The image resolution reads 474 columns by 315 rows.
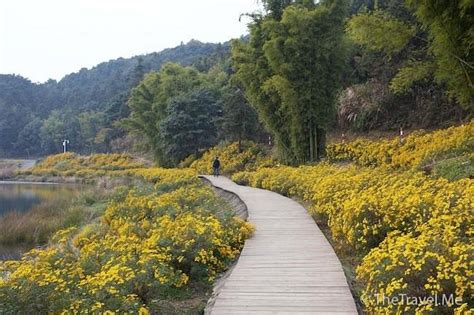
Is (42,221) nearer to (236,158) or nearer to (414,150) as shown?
(414,150)

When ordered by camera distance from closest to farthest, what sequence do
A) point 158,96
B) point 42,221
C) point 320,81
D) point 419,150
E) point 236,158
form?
1. point 419,150
2. point 42,221
3. point 320,81
4. point 236,158
5. point 158,96

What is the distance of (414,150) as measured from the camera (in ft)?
39.5

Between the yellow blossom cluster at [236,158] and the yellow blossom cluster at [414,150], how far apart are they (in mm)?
5818

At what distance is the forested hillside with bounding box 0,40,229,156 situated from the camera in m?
72.3

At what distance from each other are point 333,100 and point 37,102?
109560 millimetres

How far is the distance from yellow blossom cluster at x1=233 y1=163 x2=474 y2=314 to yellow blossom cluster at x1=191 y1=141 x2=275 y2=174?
15561 mm

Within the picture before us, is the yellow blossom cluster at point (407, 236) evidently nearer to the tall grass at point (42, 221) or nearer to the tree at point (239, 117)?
the tall grass at point (42, 221)

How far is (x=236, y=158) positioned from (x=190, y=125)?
715 cm

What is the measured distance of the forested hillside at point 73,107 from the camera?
72312mm

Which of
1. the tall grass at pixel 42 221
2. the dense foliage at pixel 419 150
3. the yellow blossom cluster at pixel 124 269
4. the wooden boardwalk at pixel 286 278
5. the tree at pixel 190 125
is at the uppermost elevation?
the tree at pixel 190 125

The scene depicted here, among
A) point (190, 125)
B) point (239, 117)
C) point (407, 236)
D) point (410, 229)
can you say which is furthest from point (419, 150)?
point (190, 125)

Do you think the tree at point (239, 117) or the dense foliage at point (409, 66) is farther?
the tree at point (239, 117)

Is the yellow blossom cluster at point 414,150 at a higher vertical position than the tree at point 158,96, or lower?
lower

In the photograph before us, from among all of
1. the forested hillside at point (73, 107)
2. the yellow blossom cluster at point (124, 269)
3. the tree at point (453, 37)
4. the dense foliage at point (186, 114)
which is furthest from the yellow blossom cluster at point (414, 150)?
the forested hillside at point (73, 107)
